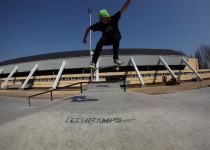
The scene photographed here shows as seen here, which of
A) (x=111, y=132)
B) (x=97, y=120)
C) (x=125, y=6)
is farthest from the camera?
(x=125, y=6)

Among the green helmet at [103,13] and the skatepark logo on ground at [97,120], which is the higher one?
the green helmet at [103,13]

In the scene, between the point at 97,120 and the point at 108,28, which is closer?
the point at 97,120

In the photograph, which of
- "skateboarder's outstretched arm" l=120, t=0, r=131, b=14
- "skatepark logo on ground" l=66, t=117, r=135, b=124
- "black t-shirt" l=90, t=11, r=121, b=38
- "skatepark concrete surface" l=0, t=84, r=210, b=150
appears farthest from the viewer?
"black t-shirt" l=90, t=11, r=121, b=38

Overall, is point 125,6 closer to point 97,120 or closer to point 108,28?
point 108,28

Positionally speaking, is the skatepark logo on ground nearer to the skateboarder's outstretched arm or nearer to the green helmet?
the green helmet

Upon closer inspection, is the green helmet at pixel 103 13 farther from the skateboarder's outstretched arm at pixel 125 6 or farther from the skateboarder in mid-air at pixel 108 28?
the skateboarder's outstretched arm at pixel 125 6

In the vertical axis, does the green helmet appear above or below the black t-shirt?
above

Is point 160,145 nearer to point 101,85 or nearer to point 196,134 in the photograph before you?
point 196,134

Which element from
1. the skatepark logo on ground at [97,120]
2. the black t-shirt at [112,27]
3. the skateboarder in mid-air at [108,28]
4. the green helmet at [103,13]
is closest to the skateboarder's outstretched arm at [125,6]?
the skateboarder in mid-air at [108,28]

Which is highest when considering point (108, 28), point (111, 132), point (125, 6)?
point (125, 6)

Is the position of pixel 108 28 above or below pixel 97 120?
above

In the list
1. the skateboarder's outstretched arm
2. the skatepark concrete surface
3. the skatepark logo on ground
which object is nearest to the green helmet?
the skateboarder's outstretched arm

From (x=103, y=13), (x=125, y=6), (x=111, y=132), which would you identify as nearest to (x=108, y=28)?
(x=103, y=13)

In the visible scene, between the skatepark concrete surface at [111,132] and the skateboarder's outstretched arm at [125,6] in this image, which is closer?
the skatepark concrete surface at [111,132]
